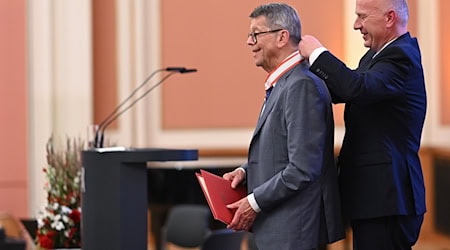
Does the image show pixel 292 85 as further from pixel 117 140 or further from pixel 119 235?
pixel 117 140

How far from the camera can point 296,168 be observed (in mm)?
2994

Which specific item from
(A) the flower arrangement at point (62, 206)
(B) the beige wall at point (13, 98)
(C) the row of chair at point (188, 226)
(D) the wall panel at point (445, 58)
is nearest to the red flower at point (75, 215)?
(A) the flower arrangement at point (62, 206)

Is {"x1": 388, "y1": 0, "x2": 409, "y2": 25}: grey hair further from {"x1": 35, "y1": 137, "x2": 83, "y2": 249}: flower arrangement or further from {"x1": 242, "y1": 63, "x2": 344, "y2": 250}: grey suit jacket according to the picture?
{"x1": 35, "y1": 137, "x2": 83, "y2": 249}: flower arrangement

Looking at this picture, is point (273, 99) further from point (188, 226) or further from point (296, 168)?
point (188, 226)

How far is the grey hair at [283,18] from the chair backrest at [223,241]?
2.29 metres

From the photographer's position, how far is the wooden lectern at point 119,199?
3.78m

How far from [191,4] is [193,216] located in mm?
2298

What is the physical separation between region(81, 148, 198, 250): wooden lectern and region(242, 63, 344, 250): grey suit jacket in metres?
0.69

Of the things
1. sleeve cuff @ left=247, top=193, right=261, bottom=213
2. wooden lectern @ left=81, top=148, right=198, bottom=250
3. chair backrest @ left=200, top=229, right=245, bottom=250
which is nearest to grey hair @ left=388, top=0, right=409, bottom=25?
sleeve cuff @ left=247, top=193, right=261, bottom=213

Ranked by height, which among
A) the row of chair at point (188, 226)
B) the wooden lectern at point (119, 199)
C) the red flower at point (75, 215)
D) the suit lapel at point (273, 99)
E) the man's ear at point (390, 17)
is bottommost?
the row of chair at point (188, 226)

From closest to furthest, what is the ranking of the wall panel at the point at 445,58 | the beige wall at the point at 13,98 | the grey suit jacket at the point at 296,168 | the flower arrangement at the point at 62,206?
1. the grey suit jacket at the point at 296,168
2. the flower arrangement at the point at 62,206
3. the wall panel at the point at 445,58
4. the beige wall at the point at 13,98

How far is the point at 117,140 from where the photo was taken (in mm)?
7945

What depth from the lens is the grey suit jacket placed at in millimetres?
3000

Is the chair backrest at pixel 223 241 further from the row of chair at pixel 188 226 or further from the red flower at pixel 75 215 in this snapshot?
the row of chair at pixel 188 226
